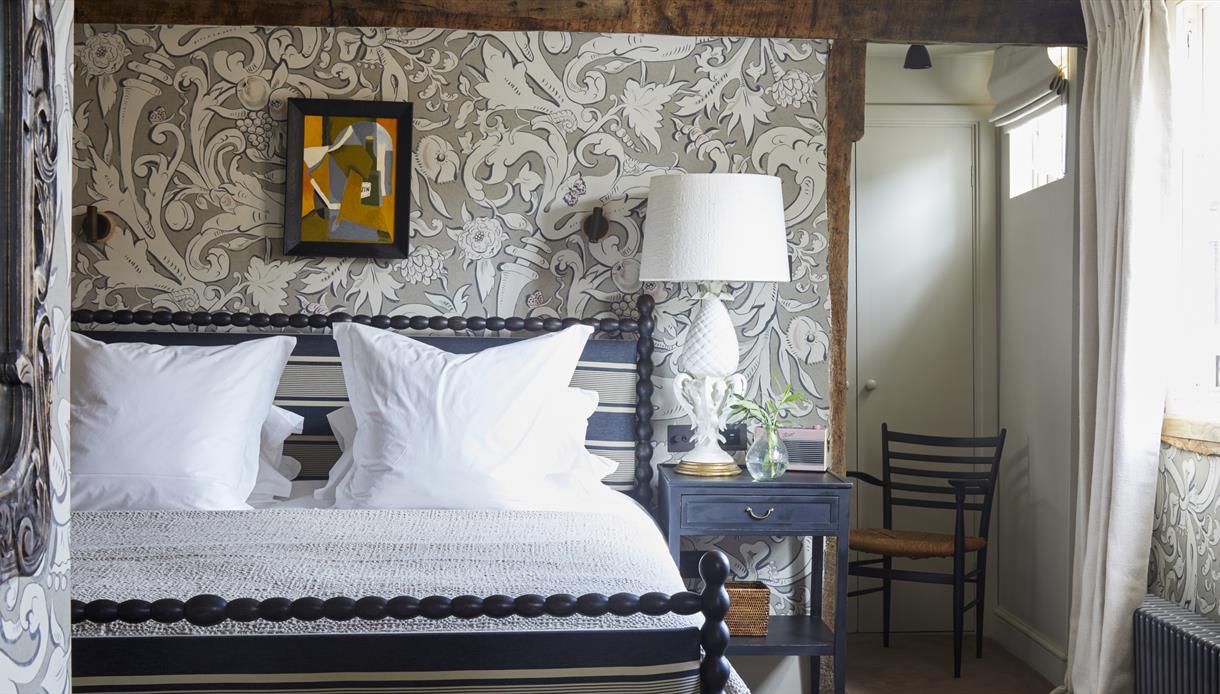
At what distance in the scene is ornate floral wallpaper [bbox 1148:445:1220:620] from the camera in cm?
265

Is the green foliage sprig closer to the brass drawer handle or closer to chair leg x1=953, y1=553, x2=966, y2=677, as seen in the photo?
the brass drawer handle

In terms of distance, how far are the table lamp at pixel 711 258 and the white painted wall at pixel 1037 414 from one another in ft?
3.71

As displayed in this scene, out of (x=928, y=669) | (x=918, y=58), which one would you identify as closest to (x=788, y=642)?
(x=928, y=669)

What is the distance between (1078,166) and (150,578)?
2.95m

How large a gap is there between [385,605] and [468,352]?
5.46 ft

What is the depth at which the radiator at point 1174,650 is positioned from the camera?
2402 mm

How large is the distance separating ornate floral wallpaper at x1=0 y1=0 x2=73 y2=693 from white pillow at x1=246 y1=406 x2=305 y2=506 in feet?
6.82

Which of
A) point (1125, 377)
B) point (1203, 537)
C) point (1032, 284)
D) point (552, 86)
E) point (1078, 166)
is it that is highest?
point (552, 86)

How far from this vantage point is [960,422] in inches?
166

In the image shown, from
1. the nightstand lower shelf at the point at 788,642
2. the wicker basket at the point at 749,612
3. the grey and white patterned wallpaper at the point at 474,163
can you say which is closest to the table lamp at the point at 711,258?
the grey and white patterned wallpaper at the point at 474,163

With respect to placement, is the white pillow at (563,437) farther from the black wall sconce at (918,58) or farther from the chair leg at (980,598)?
the black wall sconce at (918,58)

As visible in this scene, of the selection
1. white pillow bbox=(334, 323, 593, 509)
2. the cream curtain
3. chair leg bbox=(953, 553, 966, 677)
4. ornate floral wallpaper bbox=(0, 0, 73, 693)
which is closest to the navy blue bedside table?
white pillow bbox=(334, 323, 593, 509)

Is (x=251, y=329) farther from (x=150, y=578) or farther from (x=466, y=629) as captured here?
(x=466, y=629)

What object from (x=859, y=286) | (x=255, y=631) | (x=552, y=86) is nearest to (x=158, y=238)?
(x=552, y=86)
